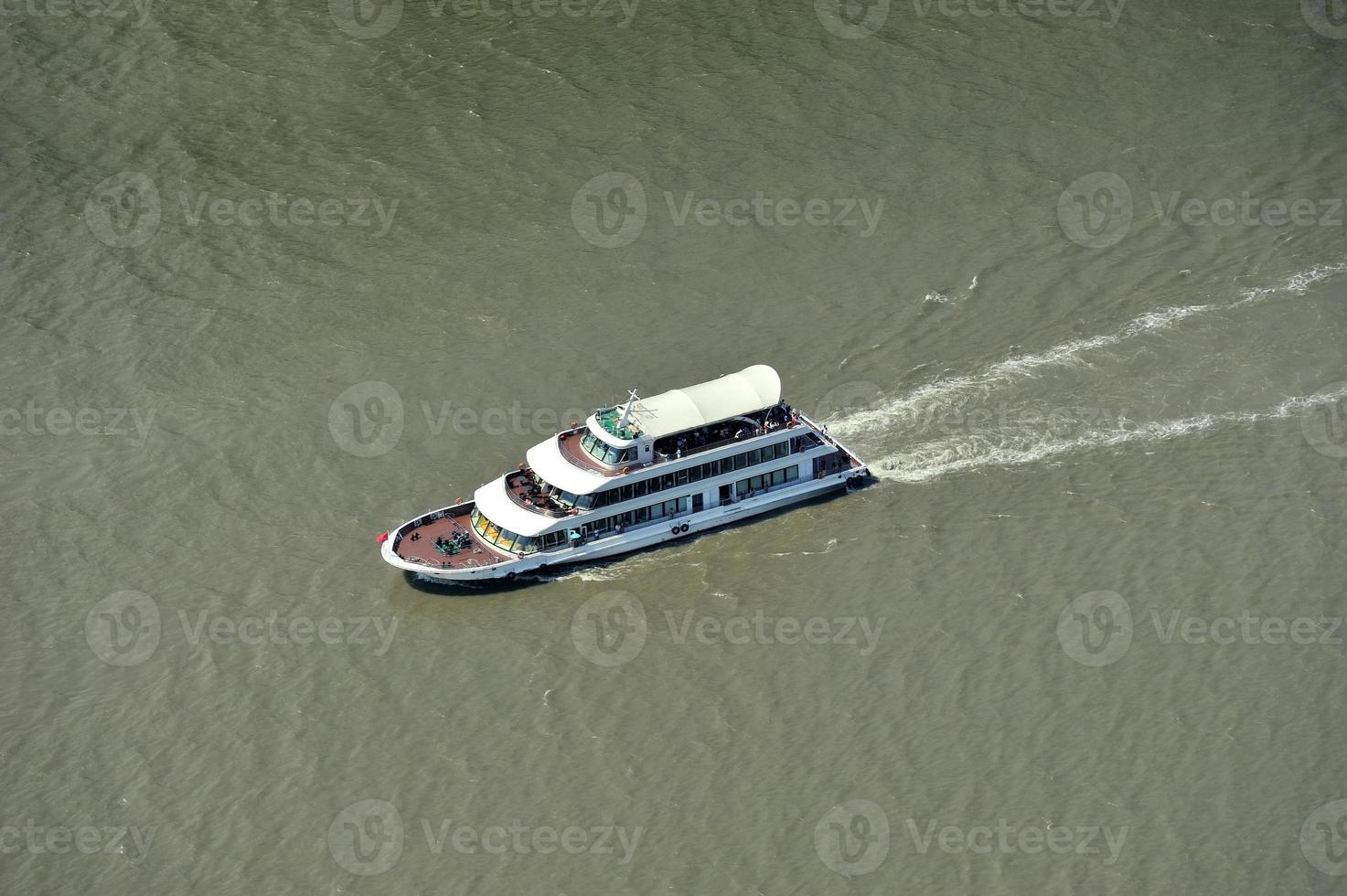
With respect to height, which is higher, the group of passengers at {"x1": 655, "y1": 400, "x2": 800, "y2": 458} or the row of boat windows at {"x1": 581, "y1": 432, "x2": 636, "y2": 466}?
the group of passengers at {"x1": 655, "y1": 400, "x2": 800, "y2": 458}

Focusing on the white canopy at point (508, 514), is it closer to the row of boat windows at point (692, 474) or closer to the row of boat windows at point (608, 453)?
the row of boat windows at point (692, 474)

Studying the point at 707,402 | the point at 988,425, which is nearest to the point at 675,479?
the point at 707,402

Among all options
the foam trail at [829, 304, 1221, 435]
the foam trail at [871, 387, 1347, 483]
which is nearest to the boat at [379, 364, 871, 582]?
the foam trail at [871, 387, 1347, 483]

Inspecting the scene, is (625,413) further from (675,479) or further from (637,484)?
(675,479)

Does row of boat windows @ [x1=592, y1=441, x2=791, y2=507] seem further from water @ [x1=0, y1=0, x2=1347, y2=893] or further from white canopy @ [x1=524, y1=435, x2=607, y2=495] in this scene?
water @ [x1=0, y1=0, x2=1347, y2=893]

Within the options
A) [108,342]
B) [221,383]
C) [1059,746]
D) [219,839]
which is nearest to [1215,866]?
[1059,746]

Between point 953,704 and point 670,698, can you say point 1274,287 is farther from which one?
point 670,698
